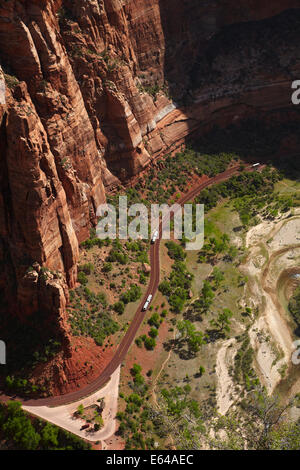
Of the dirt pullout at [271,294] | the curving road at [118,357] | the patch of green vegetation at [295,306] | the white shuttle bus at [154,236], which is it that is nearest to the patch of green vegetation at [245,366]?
the dirt pullout at [271,294]

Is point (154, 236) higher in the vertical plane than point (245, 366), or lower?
higher

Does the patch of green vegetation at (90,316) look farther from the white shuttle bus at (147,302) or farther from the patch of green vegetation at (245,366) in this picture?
the patch of green vegetation at (245,366)

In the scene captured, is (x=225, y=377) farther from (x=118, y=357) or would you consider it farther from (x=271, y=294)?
(x=271, y=294)

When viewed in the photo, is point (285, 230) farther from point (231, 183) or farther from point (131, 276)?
point (131, 276)

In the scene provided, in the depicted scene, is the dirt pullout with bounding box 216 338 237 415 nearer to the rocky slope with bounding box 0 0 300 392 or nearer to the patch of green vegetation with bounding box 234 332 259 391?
the patch of green vegetation with bounding box 234 332 259 391

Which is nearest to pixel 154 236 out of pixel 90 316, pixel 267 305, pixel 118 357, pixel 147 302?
pixel 147 302
